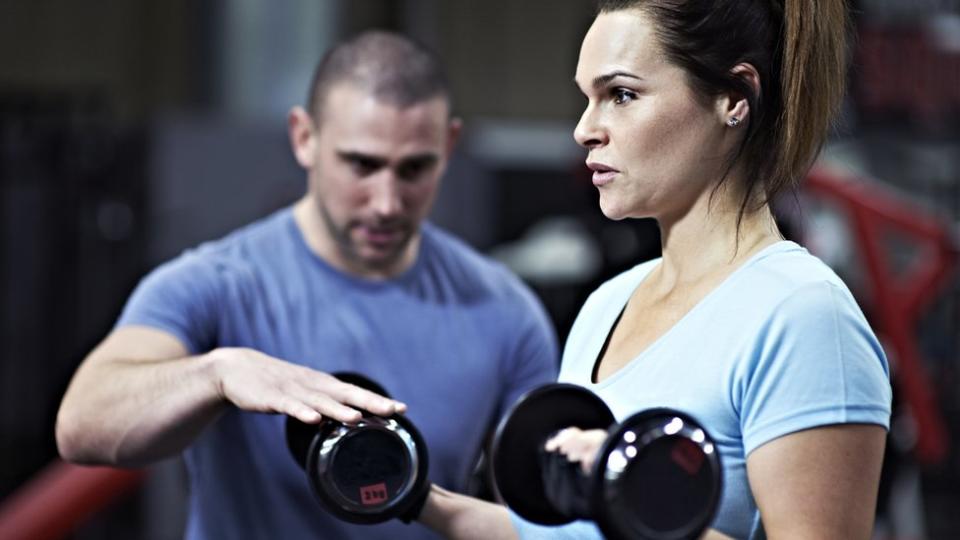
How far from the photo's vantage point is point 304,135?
7.89 feet

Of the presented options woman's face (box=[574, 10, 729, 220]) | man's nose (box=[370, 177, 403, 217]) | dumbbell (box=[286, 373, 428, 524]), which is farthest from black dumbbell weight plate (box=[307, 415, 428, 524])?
man's nose (box=[370, 177, 403, 217])

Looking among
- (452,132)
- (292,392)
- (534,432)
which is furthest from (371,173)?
(534,432)

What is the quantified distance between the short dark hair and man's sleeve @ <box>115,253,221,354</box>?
40 centimetres

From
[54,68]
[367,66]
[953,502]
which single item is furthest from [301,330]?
[54,68]

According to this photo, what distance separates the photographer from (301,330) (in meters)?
2.24

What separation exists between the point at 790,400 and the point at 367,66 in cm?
129

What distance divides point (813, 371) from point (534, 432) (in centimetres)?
31

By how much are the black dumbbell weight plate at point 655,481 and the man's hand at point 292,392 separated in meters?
0.44

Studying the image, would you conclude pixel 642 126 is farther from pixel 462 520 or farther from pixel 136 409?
pixel 136 409

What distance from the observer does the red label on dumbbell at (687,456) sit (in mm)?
1174

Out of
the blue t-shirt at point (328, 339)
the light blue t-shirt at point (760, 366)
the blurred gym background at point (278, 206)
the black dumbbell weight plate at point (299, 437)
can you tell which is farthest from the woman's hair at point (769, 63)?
the blurred gym background at point (278, 206)

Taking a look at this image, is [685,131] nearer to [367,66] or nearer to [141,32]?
[367,66]

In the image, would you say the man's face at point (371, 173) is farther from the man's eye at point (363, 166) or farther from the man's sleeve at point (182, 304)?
the man's sleeve at point (182, 304)

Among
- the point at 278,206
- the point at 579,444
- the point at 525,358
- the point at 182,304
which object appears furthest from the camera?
the point at 278,206
